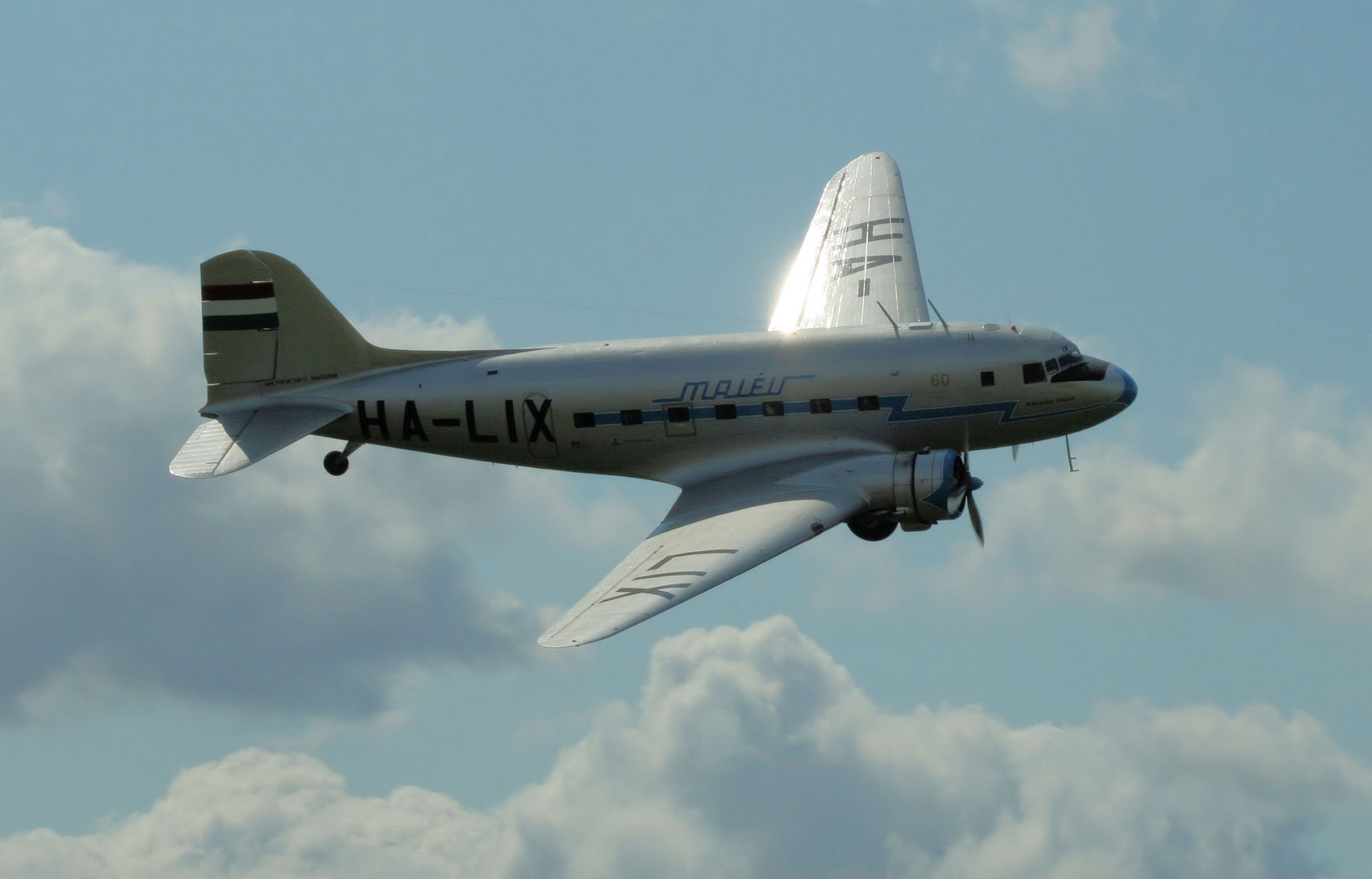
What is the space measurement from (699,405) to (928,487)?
5982 millimetres

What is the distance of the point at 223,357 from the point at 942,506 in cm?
1824

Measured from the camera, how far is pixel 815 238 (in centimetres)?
5025

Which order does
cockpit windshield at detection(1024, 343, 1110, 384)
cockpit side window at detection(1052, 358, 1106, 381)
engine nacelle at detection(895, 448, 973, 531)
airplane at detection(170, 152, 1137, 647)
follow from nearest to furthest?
1. engine nacelle at detection(895, 448, 973, 531)
2. airplane at detection(170, 152, 1137, 647)
3. cockpit windshield at detection(1024, 343, 1110, 384)
4. cockpit side window at detection(1052, 358, 1106, 381)

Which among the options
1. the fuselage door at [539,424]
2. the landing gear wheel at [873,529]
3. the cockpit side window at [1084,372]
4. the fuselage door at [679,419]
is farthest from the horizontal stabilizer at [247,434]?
the cockpit side window at [1084,372]

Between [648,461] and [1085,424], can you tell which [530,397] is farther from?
[1085,424]

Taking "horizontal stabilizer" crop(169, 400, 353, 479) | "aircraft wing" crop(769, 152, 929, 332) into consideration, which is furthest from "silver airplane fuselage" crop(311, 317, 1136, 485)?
"aircraft wing" crop(769, 152, 929, 332)

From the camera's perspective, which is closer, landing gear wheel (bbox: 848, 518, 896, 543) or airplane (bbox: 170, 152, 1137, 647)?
airplane (bbox: 170, 152, 1137, 647)

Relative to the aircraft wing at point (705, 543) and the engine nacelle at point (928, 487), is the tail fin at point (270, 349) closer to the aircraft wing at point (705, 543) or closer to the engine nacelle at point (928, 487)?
the aircraft wing at point (705, 543)

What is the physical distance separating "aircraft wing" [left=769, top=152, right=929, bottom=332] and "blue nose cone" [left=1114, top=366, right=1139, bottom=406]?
5.22 meters

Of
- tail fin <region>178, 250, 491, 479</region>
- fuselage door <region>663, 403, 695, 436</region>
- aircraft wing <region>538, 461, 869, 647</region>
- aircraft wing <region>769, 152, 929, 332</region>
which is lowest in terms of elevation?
aircraft wing <region>538, 461, 869, 647</region>

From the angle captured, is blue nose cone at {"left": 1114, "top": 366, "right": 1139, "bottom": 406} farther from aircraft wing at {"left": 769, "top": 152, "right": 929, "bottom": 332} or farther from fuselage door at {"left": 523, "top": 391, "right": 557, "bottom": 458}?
fuselage door at {"left": 523, "top": 391, "right": 557, "bottom": 458}

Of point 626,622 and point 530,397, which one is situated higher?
point 530,397

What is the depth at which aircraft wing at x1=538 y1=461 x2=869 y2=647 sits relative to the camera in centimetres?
3238

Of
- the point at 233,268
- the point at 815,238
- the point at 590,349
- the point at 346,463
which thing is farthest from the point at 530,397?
the point at 815,238
